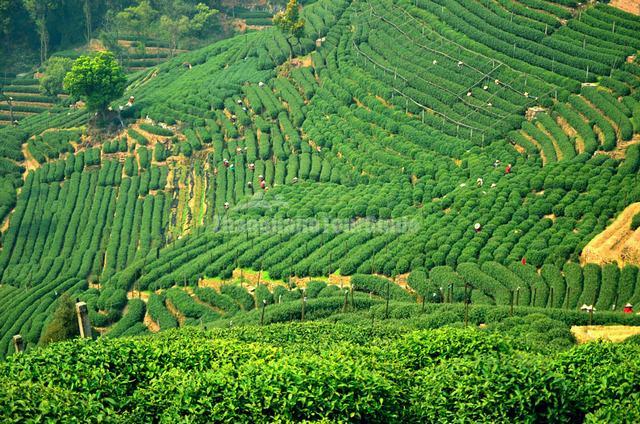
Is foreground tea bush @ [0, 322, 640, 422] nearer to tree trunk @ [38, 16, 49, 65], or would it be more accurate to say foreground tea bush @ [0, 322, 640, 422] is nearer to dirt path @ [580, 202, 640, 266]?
dirt path @ [580, 202, 640, 266]

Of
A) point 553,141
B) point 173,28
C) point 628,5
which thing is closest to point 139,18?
point 173,28

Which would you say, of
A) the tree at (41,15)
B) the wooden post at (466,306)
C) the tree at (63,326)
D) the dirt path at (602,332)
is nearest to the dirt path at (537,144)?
the wooden post at (466,306)

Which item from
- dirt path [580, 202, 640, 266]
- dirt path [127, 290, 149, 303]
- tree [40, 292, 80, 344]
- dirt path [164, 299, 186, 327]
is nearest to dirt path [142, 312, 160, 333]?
dirt path [164, 299, 186, 327]

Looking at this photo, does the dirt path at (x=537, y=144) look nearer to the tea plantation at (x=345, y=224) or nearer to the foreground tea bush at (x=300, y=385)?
the tea plantation at (x=345, y=224)

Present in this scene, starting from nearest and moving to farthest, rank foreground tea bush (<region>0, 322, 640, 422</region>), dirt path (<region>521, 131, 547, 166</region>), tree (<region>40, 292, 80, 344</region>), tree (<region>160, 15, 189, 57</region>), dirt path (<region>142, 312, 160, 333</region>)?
foreground tea bush (<region>0, 322, 640, 422</region>) → tree (<region>40, 292, 80, 344</region>) → dirt path (<region>142, 312, 160, 333</region>) → dirt path (<region>521, 131, 547, 166</region>) → tree (<region>160, 15, 189, 57</region>)

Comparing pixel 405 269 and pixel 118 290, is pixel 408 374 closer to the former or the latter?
pixel 405 269

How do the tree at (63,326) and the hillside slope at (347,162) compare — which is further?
the hillside slope at (347,162)
